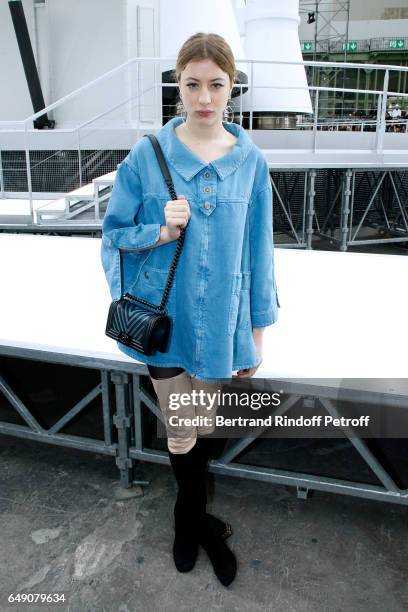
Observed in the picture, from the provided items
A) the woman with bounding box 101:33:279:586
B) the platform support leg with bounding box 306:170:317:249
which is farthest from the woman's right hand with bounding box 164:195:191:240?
the platform support leg with bounding box 306:170:317:249

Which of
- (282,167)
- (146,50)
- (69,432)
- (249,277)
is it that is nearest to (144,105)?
(146,50)

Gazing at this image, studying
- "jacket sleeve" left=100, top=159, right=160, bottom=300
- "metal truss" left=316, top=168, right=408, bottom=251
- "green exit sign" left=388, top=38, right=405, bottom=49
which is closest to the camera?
"jacket sleeve" left=100, top=159, right=160, bottom=300

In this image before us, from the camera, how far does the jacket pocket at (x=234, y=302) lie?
1.56 meters

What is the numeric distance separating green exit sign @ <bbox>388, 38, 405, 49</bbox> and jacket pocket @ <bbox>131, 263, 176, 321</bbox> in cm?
3484

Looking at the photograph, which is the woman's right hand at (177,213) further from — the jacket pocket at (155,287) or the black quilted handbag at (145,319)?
the jacket pocket at (155,287)

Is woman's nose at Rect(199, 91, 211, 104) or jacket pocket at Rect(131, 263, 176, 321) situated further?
jacket pocket at Rect(131, 263, 176, 321)

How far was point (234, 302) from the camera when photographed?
157cm

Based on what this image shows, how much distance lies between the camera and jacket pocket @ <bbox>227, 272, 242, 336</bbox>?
156 centimetres

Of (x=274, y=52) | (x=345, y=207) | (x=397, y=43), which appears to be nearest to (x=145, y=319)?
(x=345, y=207)

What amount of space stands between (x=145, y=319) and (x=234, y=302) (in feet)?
0.91

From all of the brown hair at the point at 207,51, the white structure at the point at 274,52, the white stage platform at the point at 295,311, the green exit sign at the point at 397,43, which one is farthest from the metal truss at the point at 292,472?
the green exit sign at the point at 397,43

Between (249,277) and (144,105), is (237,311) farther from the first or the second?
(144,105)

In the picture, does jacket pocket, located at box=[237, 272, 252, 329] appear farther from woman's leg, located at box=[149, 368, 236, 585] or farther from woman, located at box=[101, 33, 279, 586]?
woman's leg, located at box=[149, 368, 236, 585]

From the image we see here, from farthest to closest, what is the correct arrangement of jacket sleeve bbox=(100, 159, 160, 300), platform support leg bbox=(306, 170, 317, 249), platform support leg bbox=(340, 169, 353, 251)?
1. platform support leg bbox=(340, 169, 353, 251)
2. platform support leg bbox=(306, 170, 317, 249)
3. jacket sleeve bbox=(100, 159, 160, 300)
